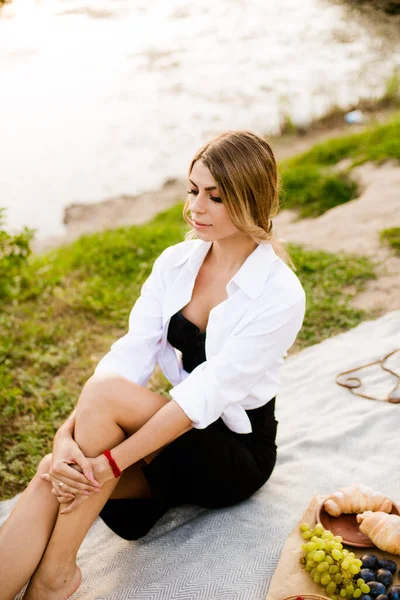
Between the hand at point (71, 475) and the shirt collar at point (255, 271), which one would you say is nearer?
the hand at point (71, 475)

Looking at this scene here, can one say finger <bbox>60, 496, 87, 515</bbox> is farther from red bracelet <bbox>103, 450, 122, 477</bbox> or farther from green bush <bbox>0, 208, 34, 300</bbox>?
green bush <bbox>0, 208, 34, 300</bbox>

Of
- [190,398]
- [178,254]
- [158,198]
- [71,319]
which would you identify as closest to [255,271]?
[178,254]

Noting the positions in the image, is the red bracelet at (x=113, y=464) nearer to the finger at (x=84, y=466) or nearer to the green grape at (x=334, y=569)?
the finger at (x=84, y=466)

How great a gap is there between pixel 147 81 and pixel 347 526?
418 inches

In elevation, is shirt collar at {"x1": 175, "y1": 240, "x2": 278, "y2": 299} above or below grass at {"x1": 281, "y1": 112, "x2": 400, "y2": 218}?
above

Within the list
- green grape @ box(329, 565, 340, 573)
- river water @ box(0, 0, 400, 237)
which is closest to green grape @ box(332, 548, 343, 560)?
green grape @ box(329, 565, 340, 573)

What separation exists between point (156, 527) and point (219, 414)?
0.59 meters

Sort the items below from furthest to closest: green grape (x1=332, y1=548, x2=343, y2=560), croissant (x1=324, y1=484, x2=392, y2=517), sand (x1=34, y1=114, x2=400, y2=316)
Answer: sand (x1=34, y1=114, x2=400, y2=316)
croissant (x1=324, y1=484, x2=392, y2=517)
green grape (x1=332, y1=548, x2=343, y2=560)

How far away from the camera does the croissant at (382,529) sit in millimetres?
1865

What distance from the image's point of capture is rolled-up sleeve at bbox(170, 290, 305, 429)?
2102 mm

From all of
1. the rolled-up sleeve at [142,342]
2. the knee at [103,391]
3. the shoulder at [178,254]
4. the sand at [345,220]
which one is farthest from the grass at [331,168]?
the knee at [103,391]

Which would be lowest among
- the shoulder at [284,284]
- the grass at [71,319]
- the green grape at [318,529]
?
the grass at [71,319]

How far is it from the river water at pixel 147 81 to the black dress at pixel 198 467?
591 centimetres

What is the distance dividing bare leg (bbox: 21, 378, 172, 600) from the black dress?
0.11m
